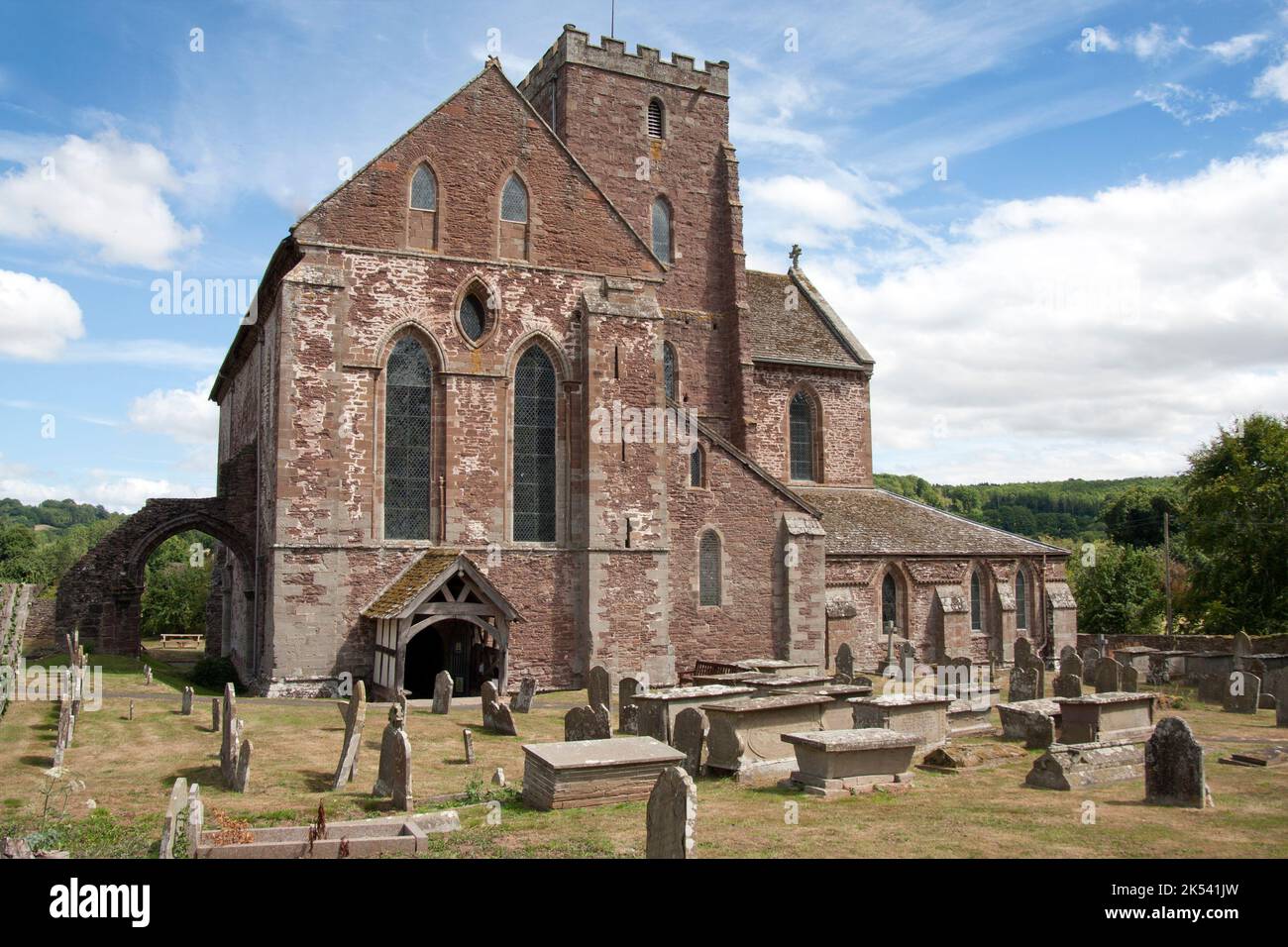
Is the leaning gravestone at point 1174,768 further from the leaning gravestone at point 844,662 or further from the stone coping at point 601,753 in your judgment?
the leaning gravestone at point 844,662

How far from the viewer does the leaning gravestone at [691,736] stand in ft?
49.8

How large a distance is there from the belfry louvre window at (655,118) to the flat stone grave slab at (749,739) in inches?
981

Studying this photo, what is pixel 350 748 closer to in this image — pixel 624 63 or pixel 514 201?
pixel 514 201

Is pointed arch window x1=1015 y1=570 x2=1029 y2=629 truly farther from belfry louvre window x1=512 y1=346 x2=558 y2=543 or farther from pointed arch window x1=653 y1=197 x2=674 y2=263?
belfry louvre window x1=512 y1=346 x2=558 y2=543

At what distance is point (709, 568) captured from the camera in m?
29.7

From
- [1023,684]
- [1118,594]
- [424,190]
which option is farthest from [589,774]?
[1118,594]

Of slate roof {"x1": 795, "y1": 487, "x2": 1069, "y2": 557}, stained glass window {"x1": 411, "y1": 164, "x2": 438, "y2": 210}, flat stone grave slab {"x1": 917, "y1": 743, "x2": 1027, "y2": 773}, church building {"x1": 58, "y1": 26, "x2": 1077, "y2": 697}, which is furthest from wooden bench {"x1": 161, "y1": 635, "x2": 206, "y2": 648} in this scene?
flat stone grave slab {"x1": 917, "y1": 743, "x2": 1027, "y2": 773}

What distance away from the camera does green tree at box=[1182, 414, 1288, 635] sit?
40.3 metres

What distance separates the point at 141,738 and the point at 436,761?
218 inches

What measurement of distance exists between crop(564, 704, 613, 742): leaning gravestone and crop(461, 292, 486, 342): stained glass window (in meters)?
12.7

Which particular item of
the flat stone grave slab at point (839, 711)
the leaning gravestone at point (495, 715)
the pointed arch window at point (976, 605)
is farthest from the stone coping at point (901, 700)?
the pointed arch window at point (976, 605)

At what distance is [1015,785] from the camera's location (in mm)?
14195
